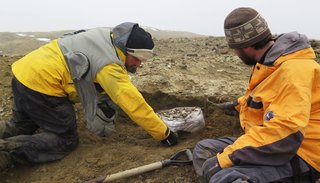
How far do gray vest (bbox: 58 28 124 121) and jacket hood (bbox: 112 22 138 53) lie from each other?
0.24ft

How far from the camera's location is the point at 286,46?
321 centimetres

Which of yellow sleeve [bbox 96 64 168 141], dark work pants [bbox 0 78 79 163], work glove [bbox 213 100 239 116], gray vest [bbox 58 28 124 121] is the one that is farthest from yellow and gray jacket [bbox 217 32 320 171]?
dark work pants [bbox 0 78 79 163]

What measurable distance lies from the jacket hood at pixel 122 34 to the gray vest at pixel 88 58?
0.24ft

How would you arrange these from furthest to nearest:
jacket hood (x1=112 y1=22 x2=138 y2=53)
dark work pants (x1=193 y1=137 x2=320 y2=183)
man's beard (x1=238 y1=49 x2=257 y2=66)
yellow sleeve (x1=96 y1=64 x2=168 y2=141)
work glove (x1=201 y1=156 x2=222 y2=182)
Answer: jacket hood (x1=112 y1=22 x2=138 y2=53), yellow sleeve (x1=96 y1=64 x2=168 y2=141), man's beard (x1=238 y1=49 x2=257 y2=66), work glove (x1=201 y1=156 x2=222 y2=182), dark work pants (x1=193 y1=137 x2=320 y2=183)

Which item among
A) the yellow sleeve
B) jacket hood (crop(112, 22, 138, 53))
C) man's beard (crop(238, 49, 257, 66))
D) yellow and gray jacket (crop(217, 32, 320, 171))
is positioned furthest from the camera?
jacket hood (crop(112, 22, 138, 53))

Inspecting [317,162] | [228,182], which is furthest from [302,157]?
[228,182]

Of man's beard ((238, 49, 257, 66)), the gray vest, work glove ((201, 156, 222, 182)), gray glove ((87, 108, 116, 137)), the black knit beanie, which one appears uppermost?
man's beard ((238, 49, 257, 66))

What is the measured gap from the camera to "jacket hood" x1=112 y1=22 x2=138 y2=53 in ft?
14.7

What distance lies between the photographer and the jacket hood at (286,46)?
318 centimetres

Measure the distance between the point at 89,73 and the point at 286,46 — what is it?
215 cm

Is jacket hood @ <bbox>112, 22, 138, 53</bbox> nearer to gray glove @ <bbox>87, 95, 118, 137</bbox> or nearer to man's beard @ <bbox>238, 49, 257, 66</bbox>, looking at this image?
gray glove @ <bbox>87, 95, 118, 137</bbox>

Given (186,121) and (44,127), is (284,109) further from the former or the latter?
(44,127)

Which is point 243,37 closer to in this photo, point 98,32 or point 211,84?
point 98,32

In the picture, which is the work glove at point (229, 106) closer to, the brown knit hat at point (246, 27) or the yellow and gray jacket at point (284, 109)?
the yellow and gray jacket at point (284, 109)
